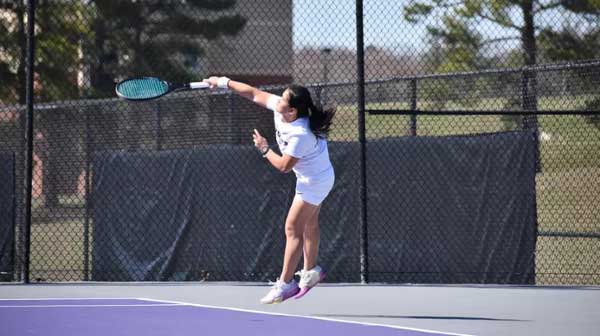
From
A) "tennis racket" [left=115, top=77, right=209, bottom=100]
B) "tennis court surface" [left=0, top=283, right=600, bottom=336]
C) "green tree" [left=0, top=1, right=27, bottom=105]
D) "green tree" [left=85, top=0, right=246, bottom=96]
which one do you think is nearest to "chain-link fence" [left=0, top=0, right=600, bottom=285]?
"tennis court surface" [left=0, top=283, right=600, bottom=336]

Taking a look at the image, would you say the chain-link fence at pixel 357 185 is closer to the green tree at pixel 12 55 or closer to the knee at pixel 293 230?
the knee at pixel 293 230

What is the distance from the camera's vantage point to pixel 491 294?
31.2 feet

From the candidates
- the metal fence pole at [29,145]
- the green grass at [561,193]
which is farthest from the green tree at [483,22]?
the metal fence pole at [29,145]

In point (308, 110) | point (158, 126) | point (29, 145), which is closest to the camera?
point (308, 110)

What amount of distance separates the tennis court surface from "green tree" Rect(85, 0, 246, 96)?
13.1m

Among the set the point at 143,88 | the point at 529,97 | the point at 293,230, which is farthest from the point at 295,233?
the point at 529,97

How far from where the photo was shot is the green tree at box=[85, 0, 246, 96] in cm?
2364

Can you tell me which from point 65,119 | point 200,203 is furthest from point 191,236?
point 65,119

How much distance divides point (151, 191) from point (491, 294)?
377cm

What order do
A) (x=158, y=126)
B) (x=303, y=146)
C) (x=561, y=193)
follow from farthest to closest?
1. (x=158, y=126)
2. (x=561, y=193)
3. (x=303, y=146)

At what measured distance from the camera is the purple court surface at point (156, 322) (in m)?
6.98

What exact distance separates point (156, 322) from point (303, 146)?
1656 millimetres

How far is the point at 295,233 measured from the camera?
823 cm

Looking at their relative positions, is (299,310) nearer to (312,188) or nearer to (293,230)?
(293,230)
